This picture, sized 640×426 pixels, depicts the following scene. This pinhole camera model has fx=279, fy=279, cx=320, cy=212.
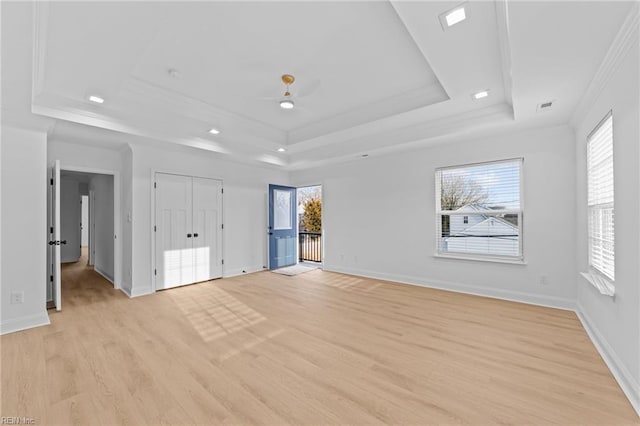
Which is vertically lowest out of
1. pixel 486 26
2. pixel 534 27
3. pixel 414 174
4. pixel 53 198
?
pixel 53 198

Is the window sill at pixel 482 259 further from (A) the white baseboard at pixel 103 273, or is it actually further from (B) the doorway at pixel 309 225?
(A) the white baseboard at pixel 103 273

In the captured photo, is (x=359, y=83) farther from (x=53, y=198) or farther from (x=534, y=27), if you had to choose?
(x=53, y=198)

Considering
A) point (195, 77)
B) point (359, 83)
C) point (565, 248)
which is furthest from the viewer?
point (565, 248)

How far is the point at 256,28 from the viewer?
2.52 metres

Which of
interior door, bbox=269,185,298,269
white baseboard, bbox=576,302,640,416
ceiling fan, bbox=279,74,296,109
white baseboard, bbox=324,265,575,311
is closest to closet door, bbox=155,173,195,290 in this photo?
interior door, bbox=269,185,298,269

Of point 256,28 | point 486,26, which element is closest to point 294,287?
point 256,28

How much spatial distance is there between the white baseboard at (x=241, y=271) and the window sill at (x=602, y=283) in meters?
5.71

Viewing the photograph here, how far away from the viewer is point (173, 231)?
516 centimetres

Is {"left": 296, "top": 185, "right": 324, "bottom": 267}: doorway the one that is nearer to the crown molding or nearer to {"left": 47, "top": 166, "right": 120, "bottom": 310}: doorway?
{"left": 47, "top": 166, "right": 120, "bottom": 310}: doorway

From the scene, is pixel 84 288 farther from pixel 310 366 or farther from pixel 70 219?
pixel 310 366

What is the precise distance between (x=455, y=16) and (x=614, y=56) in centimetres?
139

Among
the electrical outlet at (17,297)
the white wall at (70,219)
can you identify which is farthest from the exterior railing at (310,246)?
the white wall at (70,219)

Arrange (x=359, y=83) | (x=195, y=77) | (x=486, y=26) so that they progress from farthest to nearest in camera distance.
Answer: (x=359, y=83)
(x=195, y=77)
(x=486, y=26)

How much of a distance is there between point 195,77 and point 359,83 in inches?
79.2
